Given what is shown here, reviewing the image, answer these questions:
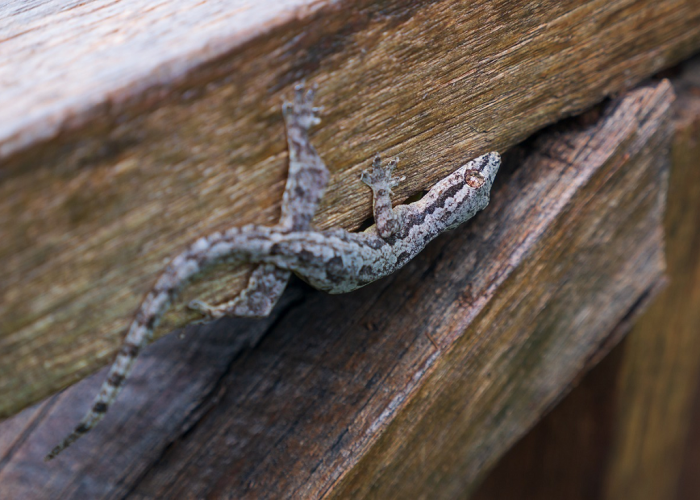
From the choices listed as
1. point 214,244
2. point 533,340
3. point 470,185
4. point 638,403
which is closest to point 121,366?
point 214,244

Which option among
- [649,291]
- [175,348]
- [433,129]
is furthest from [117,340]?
[649,291]

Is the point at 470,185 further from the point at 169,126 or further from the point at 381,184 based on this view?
the point at 169,126

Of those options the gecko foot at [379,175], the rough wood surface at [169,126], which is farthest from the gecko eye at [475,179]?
the gecko foot at [379,175]

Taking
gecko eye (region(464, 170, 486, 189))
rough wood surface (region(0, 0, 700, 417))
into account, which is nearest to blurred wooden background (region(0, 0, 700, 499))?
rough wood surface (region(0, 0, 700, 417))

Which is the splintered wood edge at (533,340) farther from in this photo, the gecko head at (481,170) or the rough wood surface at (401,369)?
the gecko head at (481,170)

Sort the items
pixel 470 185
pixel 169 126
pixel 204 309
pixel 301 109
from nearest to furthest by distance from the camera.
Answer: pixel 169 126, pixel 301 109, pixel 204 309, pixel 470 185

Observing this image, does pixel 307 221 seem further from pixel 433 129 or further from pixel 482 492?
pixel 482 492

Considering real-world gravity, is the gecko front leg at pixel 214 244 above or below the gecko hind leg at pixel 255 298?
above
